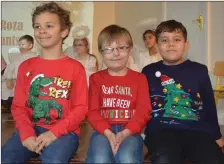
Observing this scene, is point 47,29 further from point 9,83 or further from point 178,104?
point 9,83

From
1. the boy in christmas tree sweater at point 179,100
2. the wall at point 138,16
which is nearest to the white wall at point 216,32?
the wall at point 138,16

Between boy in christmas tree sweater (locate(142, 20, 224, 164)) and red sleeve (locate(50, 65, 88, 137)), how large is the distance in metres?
0.35

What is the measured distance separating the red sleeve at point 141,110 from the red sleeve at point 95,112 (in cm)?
12

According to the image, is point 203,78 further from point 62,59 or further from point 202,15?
point 202,15

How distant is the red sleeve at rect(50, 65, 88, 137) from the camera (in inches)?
52.9

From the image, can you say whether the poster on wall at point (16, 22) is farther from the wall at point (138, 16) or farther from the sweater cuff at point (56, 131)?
the sweater cuff at point (56, 131)

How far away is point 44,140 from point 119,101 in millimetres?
400

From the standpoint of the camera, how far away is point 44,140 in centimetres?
130

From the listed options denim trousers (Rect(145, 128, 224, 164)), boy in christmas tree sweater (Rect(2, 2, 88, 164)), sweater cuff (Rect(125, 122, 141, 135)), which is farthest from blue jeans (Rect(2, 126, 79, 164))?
denim trousers (Rect(145, 128, 224, 164))

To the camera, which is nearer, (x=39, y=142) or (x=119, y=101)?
(x=39, y=142)

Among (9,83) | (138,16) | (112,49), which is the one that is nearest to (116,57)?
(112,49)

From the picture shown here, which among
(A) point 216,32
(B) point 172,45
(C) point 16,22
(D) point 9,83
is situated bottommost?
(D) point 9,83

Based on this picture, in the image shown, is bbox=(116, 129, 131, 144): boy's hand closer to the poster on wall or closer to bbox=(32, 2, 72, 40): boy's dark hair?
bbox=(32, 2, 72, 40): boy's dark hair

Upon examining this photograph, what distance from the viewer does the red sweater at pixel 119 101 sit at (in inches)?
57.4
